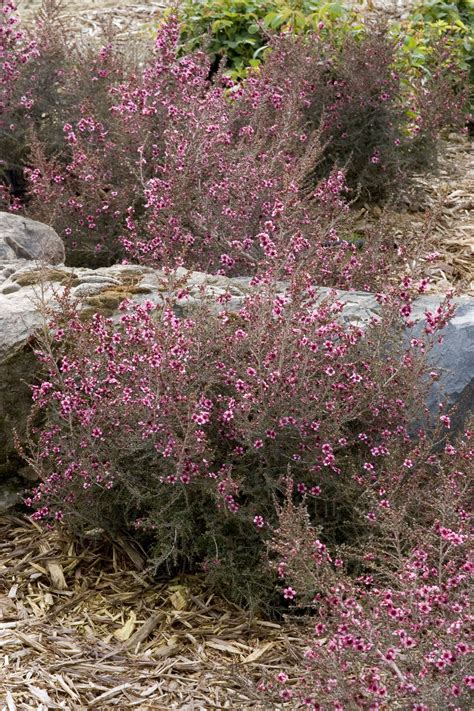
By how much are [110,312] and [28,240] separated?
865 mm

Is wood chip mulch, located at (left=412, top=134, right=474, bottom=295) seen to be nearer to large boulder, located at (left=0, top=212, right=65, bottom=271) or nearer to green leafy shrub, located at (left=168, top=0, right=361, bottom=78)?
green leafy shrub, located at (left=168, top=0, right=361, bottom=78)

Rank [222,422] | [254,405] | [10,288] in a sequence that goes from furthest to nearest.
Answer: [10,288], [222,422], [254,405]

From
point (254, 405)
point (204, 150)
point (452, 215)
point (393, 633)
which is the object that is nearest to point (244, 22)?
point (452, 215)

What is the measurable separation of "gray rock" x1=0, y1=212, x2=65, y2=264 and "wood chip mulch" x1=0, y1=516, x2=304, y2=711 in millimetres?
1246

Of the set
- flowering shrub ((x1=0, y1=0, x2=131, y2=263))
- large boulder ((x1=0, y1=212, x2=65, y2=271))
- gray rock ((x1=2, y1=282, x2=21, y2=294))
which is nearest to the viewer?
gray rock ((x1=2, y1=282, x2=21, y2=294))

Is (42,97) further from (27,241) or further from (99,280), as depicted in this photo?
(99,280)

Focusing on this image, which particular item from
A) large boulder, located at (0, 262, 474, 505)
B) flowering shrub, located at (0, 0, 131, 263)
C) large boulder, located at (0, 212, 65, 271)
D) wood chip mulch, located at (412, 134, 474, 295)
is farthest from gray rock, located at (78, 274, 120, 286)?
wood chip mulch, located at (412, 134, 474, 295)

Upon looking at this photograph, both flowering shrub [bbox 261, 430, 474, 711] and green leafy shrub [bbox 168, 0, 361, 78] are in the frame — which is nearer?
flowering shrub [bbox 261, 430, 474, 711]

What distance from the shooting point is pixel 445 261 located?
5734 mm

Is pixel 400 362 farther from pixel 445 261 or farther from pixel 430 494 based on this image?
pixel 445 261

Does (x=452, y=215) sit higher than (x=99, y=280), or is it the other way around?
A: (x=99, y=280)

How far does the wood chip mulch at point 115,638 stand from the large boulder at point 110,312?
17.9 inches

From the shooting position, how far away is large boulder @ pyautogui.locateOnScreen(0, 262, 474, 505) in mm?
3553

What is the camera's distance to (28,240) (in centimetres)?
436
